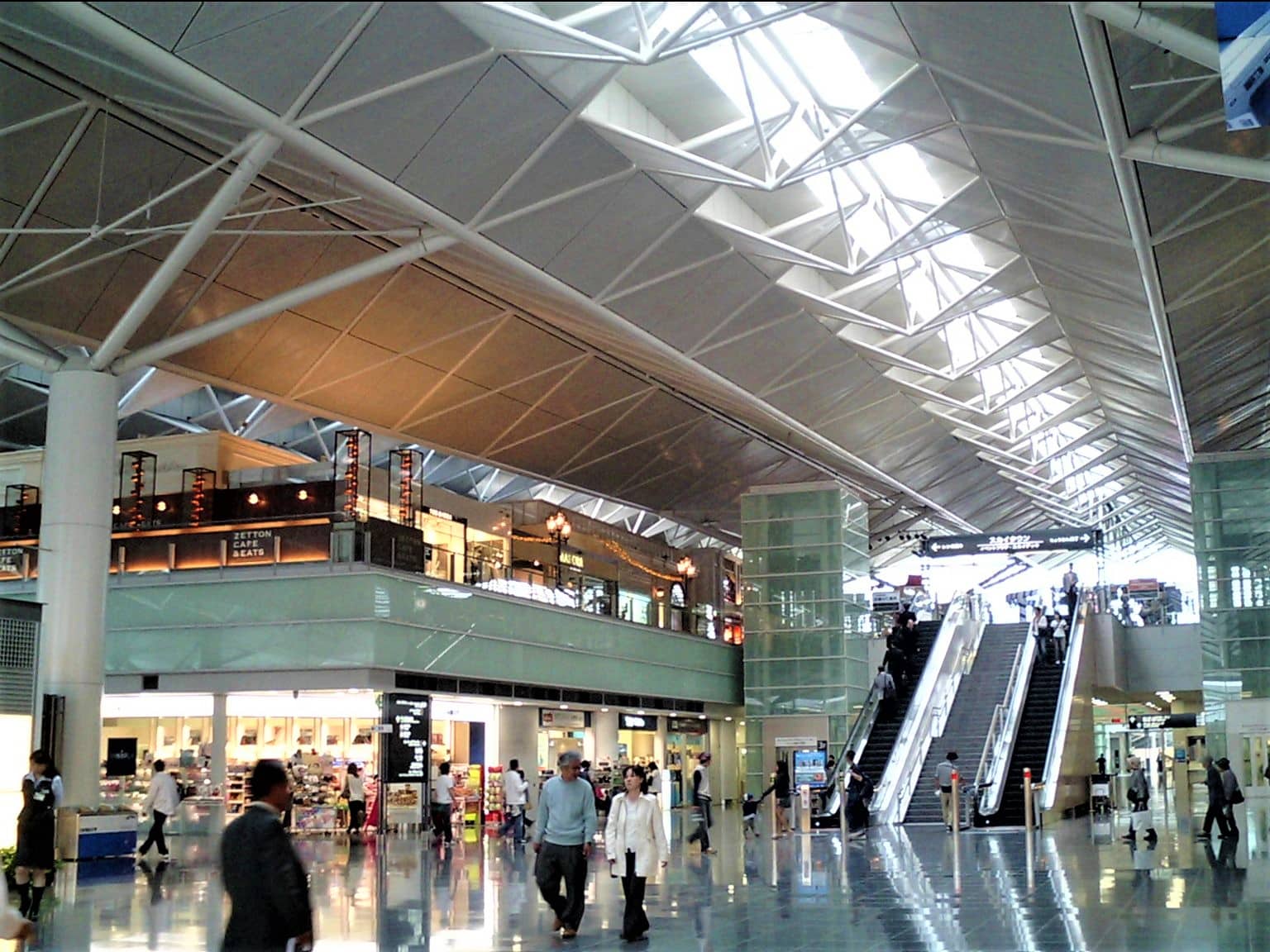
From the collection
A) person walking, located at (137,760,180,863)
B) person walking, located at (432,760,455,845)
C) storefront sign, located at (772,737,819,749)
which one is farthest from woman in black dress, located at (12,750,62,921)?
storefront sign, located at (772,737,819,749)

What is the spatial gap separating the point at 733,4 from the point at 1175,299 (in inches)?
744

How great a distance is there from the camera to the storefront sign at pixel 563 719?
37562mm

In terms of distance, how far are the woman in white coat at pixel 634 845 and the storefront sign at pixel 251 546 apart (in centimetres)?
1760

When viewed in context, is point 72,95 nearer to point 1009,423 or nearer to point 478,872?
point 478,872

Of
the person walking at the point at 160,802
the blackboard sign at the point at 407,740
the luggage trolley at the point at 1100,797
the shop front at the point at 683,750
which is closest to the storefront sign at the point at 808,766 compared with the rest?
the luggage trolley at the point at 1100,797

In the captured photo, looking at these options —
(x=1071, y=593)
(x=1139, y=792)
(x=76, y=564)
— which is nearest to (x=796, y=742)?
(x=1139, y=792)

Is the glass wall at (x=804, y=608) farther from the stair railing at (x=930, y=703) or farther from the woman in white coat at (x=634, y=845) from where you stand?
the woman in white coat at (x=634, y=845)

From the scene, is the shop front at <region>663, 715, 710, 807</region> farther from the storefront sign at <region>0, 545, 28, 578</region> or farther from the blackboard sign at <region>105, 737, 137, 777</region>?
the storefront sign at <region>0, 545, 28, 578</region>

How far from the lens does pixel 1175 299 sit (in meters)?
20.8

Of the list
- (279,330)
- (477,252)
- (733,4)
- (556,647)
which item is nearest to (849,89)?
(733,4)

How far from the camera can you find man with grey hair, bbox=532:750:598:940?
12.1m

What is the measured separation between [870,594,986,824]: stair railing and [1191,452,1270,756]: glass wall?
628cm

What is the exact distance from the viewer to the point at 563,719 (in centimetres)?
3862

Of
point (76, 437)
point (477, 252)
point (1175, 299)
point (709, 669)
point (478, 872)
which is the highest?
point (477, 252)
